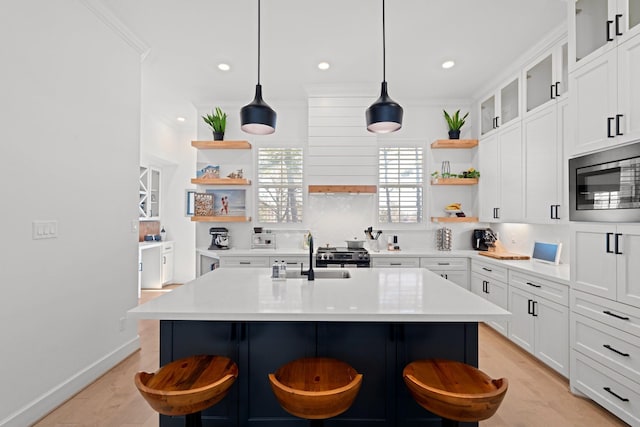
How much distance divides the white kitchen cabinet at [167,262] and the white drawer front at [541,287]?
5602 millimetres

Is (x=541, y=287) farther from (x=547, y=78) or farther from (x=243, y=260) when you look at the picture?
(x=243, y=260)

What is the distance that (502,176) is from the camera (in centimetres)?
387

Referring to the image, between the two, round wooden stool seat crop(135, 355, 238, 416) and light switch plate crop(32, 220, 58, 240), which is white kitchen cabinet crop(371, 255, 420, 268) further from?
light switch plate crop(32, 220, 58, 240)

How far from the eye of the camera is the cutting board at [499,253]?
3.61 metres

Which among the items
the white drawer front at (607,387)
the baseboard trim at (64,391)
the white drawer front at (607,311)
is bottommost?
the baseboard trim at (64,391)

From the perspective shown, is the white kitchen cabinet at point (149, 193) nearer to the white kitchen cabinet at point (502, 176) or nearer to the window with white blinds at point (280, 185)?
the window with white blinds at point (280, 185)

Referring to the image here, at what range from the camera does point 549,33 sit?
3006mm

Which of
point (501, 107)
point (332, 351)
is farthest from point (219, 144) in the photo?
point (501, 107)

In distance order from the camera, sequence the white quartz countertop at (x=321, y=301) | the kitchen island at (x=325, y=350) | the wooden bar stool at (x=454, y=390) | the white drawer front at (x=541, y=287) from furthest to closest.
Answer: the white drawer front at (x=541, y=287) → the kitchen island at (x=325, y=350) → the white quartz countertop at (x=321, y=301) → the wooden bar stool at (x=454, y=390)

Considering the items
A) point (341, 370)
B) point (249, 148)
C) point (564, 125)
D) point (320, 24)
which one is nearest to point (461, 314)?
point (341, 370)

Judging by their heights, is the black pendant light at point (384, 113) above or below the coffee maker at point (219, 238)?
above

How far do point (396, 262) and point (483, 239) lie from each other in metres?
1.35

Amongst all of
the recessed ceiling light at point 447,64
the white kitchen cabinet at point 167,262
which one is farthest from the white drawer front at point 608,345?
the white kitchen cabinet at point 167,262

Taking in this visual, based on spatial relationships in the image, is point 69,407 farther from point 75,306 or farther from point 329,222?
point 329,222
